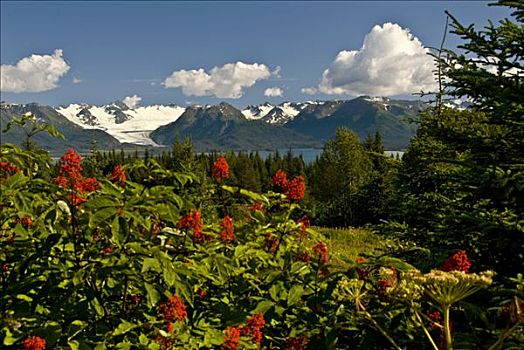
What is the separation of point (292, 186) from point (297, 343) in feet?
4.20

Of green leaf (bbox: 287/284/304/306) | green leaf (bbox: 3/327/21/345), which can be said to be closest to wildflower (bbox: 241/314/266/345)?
green leaf (bbox: 287/284/304/306)

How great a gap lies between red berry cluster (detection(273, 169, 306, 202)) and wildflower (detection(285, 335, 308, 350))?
1.12m

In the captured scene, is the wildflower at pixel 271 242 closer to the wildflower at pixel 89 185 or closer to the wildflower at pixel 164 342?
the wildflower at pixel 164 342

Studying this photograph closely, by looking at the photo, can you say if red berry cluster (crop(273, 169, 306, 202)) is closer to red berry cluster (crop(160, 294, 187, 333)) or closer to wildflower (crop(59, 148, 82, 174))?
red berry cluster (crop(160, 294, 187, 333))

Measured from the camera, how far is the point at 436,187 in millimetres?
9508

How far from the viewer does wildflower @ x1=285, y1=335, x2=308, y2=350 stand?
9.38ft

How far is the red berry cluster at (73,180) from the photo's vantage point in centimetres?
310

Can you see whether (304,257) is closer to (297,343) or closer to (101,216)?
(297,343)

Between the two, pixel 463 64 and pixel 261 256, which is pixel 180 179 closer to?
pixel 261 256

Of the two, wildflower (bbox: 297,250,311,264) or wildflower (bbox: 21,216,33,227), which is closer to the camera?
wildflower (bbox: 21,216,33,227)

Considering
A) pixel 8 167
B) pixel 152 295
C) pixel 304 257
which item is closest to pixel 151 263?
pixel 152 295

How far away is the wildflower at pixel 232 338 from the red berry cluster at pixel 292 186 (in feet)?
4.26

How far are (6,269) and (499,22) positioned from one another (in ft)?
19.5

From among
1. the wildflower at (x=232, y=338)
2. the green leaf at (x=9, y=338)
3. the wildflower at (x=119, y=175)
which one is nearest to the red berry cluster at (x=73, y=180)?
the wildflower at (x=119, y=175)
